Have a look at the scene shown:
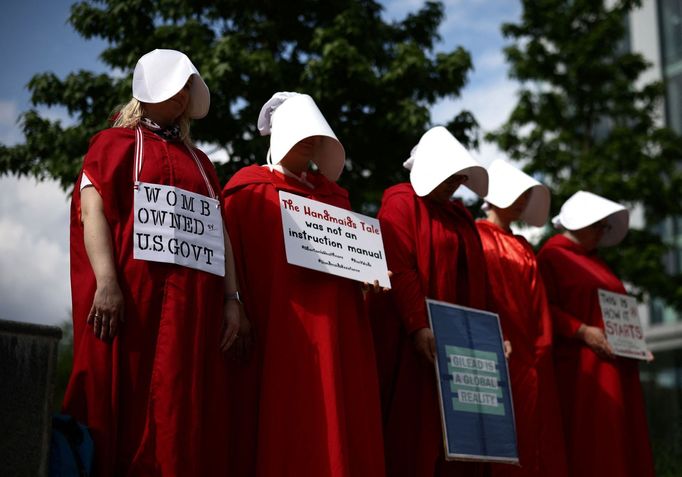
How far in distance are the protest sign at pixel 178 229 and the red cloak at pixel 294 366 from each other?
397 millimetres

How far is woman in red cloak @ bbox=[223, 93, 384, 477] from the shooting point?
169 inches

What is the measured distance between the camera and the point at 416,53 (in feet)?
32.9

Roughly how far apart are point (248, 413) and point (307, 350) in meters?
0.38

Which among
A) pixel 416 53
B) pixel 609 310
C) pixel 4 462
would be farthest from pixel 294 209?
pixel 416 53

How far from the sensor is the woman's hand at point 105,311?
3793 millimetres

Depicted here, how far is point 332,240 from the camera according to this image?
15.4 ft

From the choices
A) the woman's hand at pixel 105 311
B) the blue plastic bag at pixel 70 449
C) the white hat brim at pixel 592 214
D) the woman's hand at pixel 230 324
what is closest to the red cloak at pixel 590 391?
the white hat brim at pixel 592 214

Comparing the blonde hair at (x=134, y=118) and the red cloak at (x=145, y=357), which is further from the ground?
the blonde hair at (x=134, y=118)

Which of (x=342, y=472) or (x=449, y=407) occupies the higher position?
(x=449, y=407)

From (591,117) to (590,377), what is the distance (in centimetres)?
980

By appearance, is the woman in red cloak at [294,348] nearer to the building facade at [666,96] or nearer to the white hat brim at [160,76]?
the white hat brim at [160,76]

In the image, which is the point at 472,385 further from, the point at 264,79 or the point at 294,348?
the point at 264,79

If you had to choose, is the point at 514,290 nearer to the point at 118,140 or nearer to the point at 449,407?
the point at 449,407

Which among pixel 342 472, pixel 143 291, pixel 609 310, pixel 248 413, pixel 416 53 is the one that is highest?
pixel 416 53
